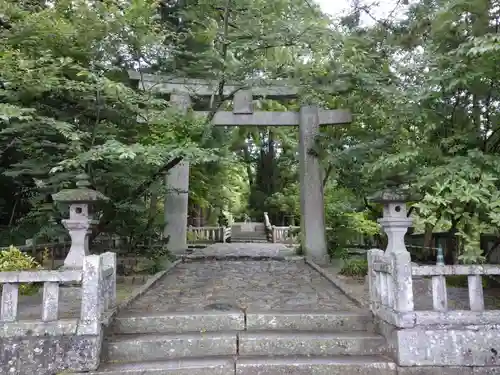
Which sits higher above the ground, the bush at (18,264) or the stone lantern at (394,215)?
the stone lantern at (394,215)

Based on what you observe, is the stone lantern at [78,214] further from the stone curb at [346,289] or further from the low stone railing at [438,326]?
the low stone railing at [438,326]

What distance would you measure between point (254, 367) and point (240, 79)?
618cm

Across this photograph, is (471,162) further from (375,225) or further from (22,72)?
(22,72)

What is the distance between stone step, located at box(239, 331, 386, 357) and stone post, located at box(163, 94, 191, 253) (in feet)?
24.1

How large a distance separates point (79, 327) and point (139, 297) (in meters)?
1.92

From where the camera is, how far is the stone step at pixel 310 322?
442 cm

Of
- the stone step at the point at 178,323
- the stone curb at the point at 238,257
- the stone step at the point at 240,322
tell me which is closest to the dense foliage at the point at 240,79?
the stone curb at the point at 238,257

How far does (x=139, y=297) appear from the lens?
5.67m

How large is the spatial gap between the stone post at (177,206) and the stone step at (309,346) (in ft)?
24.1

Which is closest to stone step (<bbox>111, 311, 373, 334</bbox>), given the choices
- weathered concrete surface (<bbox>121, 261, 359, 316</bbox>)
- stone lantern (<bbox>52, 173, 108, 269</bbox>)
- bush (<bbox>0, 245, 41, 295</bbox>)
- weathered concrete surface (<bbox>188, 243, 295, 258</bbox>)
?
weathered concrete surface (<bbox>121, 261, 359, 316</bbox>)

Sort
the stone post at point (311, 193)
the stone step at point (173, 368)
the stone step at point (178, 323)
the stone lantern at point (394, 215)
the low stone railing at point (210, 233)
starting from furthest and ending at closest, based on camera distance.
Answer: the low stone railing at point (210, 233) → the stone post at point (311, 193) → the stone lantern at point (394, 215) → the stone step at point (178, 323) → the stone step at point (173, 368)

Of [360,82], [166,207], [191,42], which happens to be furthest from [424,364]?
[191,42]

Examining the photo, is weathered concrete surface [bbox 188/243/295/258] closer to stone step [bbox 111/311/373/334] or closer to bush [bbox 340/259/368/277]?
bush [bbox 340/259/368/277]

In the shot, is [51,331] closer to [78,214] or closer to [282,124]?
[78,214]
